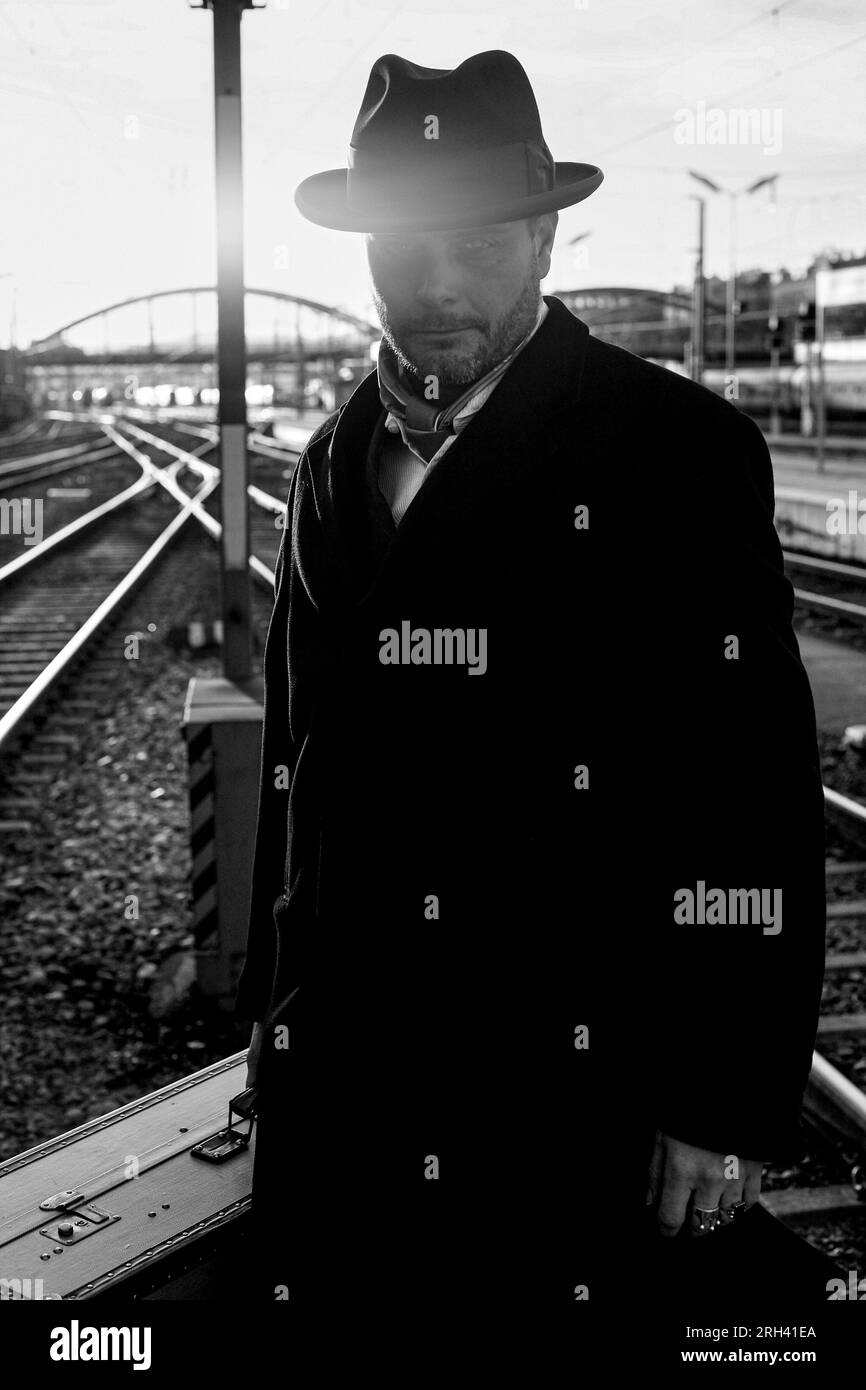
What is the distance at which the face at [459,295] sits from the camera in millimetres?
1790

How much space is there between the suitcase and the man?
0.50 feet

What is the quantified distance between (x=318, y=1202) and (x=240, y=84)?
395 cm

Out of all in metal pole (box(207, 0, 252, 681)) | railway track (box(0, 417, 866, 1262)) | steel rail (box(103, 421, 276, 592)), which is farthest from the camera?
steel rail (box(103, 421, 276, 592))

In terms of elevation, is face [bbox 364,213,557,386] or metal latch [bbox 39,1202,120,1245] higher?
face [bbox 364,213,557,386]

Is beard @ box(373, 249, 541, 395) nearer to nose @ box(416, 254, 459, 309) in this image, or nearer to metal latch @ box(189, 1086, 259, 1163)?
nose @ box(416, 254, 459, 309)

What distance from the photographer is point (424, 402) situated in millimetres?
1862

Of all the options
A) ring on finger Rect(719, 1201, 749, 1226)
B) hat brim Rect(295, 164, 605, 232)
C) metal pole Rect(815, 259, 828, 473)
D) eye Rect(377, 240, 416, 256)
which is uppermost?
metal pole Rect(815, 259, 828, 473)

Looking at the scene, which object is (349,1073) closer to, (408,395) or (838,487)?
(408,395)

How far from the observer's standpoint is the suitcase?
1.91m

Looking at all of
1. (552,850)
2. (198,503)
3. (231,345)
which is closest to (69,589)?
(198,503)

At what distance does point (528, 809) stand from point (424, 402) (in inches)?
22.0

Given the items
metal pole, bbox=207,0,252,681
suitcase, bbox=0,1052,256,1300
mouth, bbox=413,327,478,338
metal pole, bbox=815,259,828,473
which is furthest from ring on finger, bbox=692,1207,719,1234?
metal pole, bbox=815,259,828,473

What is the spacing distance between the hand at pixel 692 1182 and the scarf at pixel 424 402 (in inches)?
36.8

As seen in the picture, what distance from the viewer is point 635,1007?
1722 mm
